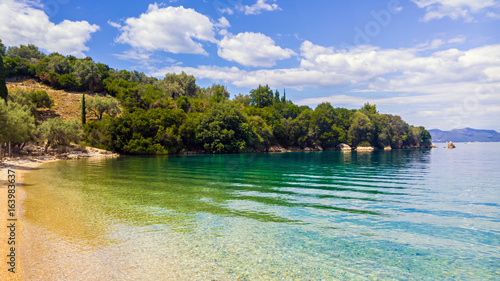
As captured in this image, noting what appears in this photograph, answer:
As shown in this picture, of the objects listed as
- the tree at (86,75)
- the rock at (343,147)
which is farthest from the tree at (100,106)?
the rock at (343,147)

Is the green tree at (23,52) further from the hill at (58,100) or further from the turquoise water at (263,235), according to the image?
the turquoise water at (263,235)

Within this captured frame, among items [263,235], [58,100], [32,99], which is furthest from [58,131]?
[263,235]

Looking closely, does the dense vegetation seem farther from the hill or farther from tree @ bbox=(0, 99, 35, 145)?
the hill

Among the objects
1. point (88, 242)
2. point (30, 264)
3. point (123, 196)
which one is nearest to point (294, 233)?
point (88, 242)

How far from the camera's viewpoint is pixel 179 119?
8838 centimetres

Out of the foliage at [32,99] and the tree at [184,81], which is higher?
the tree at [184,81]

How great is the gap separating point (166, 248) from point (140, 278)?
2.32 meters

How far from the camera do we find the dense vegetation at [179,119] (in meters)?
80.6

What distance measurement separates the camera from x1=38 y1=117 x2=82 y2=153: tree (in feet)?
192

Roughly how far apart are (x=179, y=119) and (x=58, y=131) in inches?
1355

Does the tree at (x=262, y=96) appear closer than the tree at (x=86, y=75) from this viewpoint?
No

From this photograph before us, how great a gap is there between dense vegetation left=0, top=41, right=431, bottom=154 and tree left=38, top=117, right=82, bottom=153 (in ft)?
1.26

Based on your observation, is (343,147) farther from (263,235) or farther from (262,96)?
(263,235)

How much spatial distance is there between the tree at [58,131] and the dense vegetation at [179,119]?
38cm
